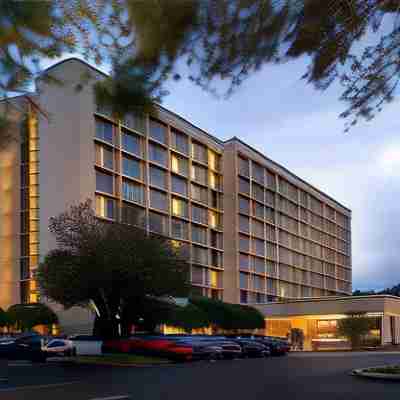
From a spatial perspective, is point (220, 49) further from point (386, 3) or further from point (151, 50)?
point (386, 3)

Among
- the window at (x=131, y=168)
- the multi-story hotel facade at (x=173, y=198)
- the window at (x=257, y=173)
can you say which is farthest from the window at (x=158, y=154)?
the window at (x=257, y=173)

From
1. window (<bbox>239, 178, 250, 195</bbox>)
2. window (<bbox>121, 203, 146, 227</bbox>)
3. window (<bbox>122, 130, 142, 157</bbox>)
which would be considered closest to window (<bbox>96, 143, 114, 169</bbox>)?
window (<bbox>122, 130, 142, 157</bbox>)

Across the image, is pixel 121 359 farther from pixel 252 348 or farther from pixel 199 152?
pixel 199 152

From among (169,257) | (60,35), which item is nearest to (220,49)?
(60,35)

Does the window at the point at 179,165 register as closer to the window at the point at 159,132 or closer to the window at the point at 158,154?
the window at the point at 158,154

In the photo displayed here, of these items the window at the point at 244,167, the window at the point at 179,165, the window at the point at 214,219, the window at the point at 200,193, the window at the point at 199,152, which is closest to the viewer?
the window at the point at 179,165

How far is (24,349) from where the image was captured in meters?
35.9

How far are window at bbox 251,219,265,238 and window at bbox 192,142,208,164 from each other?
10.9m

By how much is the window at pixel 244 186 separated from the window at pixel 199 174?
5.72 metres

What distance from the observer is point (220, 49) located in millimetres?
8617

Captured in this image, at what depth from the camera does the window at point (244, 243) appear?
2965 inches

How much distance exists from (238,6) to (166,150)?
56.6 m

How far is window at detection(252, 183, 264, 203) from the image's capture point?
78.7 m

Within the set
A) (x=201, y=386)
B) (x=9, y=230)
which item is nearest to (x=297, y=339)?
(x=9, y=230)
